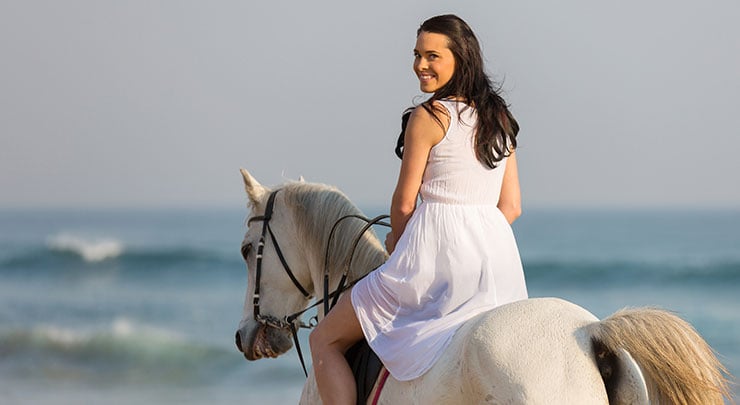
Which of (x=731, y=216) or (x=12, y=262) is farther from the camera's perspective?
(x=731, y=216)

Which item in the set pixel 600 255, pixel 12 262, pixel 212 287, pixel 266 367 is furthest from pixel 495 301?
pixel 600 255

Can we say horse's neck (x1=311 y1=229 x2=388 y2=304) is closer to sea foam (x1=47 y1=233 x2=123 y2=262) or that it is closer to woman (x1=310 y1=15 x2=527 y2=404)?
woman (x1=310 y1=15 x2=527 y2=404)

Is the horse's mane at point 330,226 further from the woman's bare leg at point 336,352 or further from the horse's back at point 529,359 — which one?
the horse's back at point 529,359

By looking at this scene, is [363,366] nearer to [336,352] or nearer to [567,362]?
[336,352]

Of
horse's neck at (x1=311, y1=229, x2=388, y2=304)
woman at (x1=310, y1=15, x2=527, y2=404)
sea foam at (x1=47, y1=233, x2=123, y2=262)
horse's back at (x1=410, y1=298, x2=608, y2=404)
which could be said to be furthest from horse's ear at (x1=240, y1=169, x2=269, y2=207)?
sea foam at (x1=47, y1=233, x2=123, y2=262)

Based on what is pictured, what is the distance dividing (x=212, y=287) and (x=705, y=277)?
36.9 feet

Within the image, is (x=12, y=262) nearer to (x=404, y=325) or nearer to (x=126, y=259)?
(x=126, y=259)

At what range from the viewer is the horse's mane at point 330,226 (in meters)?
3.89

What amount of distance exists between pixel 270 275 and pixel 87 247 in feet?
71.0

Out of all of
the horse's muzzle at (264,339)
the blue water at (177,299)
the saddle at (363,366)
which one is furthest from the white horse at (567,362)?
the blue water at (177,299)

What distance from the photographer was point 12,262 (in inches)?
978

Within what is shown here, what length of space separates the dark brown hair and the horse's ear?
3.49 ft

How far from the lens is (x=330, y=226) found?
4.02m

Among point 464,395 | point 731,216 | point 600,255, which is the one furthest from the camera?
point 731,216
